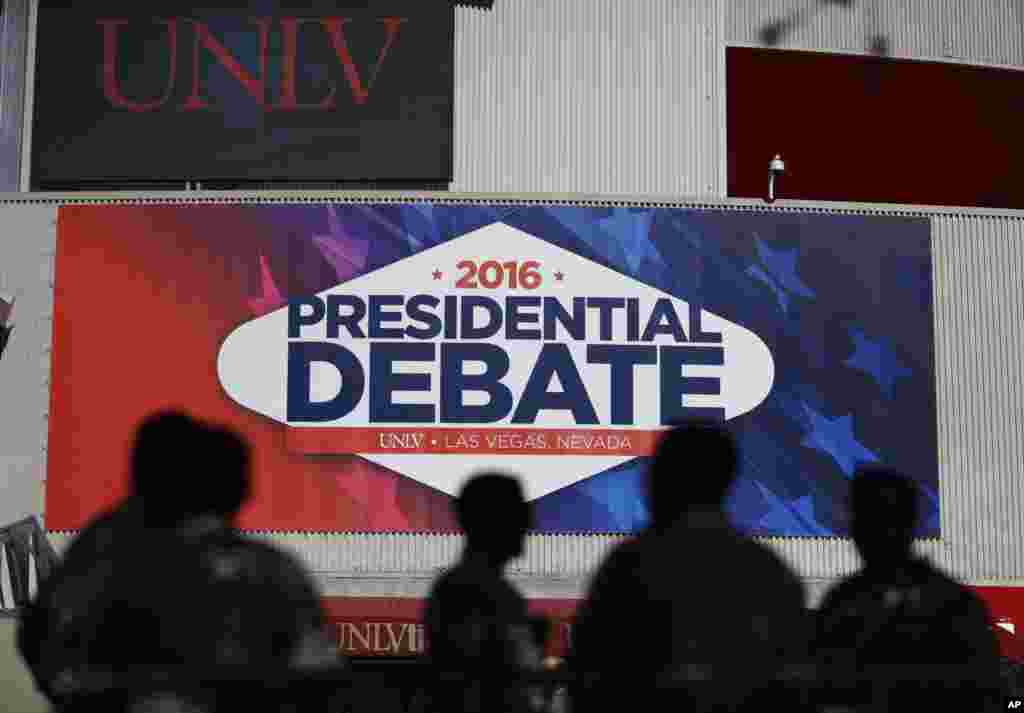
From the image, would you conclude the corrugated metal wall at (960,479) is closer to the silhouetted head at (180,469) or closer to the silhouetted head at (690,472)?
the silhouetted head at (690,472)

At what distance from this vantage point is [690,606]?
4711 millimetres

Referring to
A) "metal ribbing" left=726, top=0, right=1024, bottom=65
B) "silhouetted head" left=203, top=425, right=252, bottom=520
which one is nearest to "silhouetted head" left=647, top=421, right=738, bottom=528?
"silhouetted head" left=203, top=425, right=252, bottom=520

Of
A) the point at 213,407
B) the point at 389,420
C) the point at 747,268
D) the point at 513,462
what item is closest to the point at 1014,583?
the point at 747,268

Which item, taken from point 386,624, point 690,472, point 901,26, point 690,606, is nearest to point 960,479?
point 386,624

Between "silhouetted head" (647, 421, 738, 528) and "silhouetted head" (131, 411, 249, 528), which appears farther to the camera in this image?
"silhouetted head" (647, 421, 738, 528)

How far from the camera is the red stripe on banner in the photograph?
22.3 metres

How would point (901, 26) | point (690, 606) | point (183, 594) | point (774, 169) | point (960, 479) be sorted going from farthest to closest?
point (901, 26) → point (774, 169) → point (960, 479) → point (690, 606) → point (183, 594)

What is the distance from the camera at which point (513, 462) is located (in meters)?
22.3

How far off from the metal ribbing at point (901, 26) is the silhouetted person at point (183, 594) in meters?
23.8

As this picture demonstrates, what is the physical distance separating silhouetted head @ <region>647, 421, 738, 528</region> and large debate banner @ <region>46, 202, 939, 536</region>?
1729 centimetres

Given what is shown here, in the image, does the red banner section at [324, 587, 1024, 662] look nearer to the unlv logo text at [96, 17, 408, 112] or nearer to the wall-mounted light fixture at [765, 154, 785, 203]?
the wall-mounted light fixture at [765, 154, 785, 203]

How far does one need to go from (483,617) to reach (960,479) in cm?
1825

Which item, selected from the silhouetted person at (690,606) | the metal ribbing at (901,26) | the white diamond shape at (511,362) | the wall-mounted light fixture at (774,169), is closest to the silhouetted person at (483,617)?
the silhouetted person at (690,606)

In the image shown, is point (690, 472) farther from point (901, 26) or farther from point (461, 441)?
point (901, 26)
